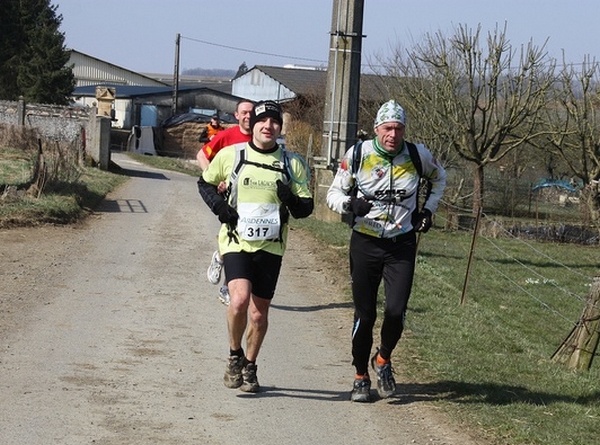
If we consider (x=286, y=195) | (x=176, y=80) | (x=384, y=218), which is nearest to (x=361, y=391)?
(x=384, y=218)

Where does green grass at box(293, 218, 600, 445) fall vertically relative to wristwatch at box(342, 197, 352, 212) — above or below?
below

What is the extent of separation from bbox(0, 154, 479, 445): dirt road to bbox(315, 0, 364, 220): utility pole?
15.0 feet

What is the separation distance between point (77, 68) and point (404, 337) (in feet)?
289

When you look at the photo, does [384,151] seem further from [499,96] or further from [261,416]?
[499,96]

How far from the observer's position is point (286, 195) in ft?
22.3

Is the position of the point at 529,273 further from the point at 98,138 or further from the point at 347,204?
the point at 347,204

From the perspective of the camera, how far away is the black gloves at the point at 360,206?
6.77 meters

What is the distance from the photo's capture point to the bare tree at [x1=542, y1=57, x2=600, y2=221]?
33375mm

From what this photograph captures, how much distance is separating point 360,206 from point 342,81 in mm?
11115

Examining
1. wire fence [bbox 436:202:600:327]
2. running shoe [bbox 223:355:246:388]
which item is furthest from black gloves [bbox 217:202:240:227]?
wire fence [bbox 436:202:600:327]

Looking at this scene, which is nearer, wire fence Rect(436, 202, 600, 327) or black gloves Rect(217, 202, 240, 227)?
black gloves Rect(217, 202, 240, 227)

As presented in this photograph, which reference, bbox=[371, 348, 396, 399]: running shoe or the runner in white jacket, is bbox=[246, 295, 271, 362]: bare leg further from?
bbox=[371, 348, 396, 399]: running shoe

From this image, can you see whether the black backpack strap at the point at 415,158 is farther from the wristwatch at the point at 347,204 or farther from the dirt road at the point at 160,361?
the dirt road at the point at 160,361

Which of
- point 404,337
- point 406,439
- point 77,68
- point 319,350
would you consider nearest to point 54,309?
point 319,350
